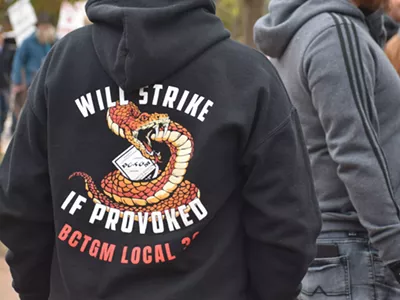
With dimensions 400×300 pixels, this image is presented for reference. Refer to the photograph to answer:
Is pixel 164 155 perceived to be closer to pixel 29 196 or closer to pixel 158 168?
pixel 158 168

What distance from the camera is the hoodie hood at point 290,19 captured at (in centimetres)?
284

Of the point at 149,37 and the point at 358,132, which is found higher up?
the point at 149,37

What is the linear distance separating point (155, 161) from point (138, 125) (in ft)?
0.35

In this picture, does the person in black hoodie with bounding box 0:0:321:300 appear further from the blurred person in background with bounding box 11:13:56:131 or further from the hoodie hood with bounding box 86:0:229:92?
the blurred person in background with bounding box 11:13:56:131

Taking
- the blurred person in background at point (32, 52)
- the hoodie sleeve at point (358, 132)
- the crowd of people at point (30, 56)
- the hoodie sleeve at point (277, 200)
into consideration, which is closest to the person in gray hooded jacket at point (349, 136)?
the hoodie sleeve at point (358, 132)

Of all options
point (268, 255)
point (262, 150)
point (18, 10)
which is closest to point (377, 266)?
point (268, 255)

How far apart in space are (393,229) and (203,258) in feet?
2.76

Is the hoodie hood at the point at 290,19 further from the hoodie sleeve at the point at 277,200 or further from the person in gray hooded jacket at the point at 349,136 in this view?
the hoodie sleeve at the point at 277,200

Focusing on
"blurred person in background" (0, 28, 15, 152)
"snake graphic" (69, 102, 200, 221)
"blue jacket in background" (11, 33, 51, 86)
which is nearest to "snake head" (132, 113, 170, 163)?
"snake graphic" (69, 102, 200, 221)

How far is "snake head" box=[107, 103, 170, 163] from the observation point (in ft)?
6.89

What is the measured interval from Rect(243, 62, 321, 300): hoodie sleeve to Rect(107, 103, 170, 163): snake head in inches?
9.8

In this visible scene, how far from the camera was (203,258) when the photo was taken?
2.10 meters

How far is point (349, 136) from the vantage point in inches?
105

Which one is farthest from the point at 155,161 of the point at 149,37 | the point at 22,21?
the point at 22,21
